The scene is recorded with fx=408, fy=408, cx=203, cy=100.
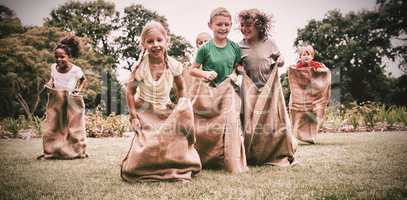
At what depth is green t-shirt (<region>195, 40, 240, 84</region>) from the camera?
4672 mm

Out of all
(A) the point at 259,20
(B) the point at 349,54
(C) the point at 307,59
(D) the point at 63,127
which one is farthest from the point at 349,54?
(D) the point at 63,127

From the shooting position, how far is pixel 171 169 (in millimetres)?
3939

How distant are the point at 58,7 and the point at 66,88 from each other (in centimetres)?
2235

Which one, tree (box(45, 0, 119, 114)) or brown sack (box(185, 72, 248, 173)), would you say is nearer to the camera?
brown sack (box(185, 72, 248, 173))

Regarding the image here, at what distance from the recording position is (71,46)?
6480mm

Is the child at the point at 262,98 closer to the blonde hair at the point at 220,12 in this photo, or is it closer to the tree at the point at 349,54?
the blonde hair at the point at 220,12

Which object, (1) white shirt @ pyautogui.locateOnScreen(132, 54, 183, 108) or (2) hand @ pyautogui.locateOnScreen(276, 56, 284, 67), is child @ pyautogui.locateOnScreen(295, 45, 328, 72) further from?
(1) white shirt @ pyautogui.locateOnScreen(132, 54, 183, 108)

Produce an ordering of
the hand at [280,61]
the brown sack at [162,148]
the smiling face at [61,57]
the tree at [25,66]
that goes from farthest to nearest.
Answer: the tree at [25,66] → the smiling face at [61,57] → the hand at [280,61] → the brown sack at [162,148]

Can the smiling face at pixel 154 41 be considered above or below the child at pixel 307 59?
above

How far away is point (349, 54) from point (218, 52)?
92.9ft

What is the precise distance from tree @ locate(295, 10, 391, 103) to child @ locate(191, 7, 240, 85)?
26.3 metres

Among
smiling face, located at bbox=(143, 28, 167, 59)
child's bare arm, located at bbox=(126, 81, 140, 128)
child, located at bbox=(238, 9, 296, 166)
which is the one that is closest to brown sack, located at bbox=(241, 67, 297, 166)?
child, located at bbox=(238, 9, 296, 166)

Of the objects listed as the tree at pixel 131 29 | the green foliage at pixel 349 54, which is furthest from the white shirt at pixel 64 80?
the green foliage at pixel 349 54

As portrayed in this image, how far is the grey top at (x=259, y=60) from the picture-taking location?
509 centimetres
